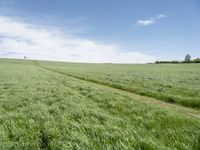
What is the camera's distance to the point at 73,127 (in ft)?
23.5

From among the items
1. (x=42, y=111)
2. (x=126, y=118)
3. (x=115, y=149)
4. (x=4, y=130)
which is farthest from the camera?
(x=42, y=111)

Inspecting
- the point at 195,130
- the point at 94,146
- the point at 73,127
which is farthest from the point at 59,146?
the point at 195,130

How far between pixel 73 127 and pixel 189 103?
851cm

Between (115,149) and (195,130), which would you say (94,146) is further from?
(195,130)

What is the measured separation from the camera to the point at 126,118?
849 cm

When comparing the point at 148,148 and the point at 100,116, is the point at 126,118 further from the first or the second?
the point at 148,148

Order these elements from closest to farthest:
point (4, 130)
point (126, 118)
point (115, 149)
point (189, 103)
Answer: point (115, 149) → point (4, 130) → point (126, 118) → point (189, 103)

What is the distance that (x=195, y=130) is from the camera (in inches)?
275

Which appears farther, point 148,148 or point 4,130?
point 4,130

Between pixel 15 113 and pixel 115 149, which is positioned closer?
pixel 115 149

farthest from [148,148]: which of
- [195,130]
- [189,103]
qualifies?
[189,103]

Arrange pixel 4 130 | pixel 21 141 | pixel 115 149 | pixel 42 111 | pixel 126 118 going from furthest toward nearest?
pixel 42 111, pixel 126 118, pixel 4 130, pixel 21 141, pixel 115 149

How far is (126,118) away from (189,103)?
20.4 ft

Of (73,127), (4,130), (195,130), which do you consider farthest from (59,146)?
(195,130)
